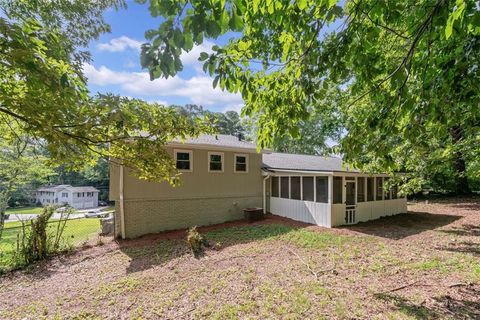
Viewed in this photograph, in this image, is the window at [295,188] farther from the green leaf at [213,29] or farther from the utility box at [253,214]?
the green leaf at [213,29]

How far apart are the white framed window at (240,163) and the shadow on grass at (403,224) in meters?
5.45

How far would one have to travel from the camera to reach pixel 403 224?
11.6 metres

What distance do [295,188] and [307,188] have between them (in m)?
0.73

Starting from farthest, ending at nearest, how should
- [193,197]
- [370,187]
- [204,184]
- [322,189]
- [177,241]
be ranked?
[370,187]
[204,184]
[193,197]
[322,189]
[177,241]

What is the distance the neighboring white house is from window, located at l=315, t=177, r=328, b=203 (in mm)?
46710

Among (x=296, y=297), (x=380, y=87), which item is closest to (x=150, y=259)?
(x=296, y=297)

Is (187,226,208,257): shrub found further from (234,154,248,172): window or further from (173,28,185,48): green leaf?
(173,28,185,48): green leaf

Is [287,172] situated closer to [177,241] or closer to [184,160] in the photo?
[184,160]

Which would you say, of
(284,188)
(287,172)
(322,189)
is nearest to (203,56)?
(322,189)

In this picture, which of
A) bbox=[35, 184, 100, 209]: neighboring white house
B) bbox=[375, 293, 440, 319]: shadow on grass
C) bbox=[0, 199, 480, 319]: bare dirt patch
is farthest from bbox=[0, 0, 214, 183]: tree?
bbox=[35, 184, 100, 209]: neighboring white house

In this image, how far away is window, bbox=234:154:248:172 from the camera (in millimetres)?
13430

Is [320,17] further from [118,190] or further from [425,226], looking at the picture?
Answer: [425,226]

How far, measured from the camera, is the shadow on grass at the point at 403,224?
32.7 ft

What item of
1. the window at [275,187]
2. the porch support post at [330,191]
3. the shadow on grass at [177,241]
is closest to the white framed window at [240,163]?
the window at [275,187]
